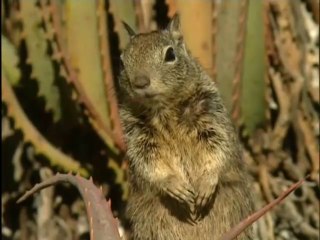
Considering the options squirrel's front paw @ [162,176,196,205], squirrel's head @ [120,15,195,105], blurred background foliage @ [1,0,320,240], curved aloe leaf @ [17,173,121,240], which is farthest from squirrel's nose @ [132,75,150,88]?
blurred background foliage @ [1,0,320,240]

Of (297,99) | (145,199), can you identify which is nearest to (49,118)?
(297,99)

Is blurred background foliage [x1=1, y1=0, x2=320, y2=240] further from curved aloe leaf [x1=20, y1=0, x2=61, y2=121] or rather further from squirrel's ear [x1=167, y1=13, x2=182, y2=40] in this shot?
squirrel's ear [x1=167, y1=13, x2=182, y2=40]

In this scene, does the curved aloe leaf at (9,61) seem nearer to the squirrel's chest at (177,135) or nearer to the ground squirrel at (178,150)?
the ground squirrel at (178,150)

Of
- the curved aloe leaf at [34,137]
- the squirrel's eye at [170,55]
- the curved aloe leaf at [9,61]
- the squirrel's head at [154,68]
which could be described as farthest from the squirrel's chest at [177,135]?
the curved aloe leaf at [9,61]

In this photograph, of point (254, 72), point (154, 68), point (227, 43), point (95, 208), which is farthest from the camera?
point (254, 72)

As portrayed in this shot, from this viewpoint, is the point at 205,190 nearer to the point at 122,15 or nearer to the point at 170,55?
the point at 170,55

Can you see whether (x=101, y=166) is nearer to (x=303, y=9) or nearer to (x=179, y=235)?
(x=303, y=9)

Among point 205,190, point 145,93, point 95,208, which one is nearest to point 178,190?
point 205,190

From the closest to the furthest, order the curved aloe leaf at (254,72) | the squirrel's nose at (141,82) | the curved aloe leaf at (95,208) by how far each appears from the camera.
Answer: the curved aloe leaf at (95,208) < the squirrel's nose at (141,82) < the curved aloe leaf at (254,72)
